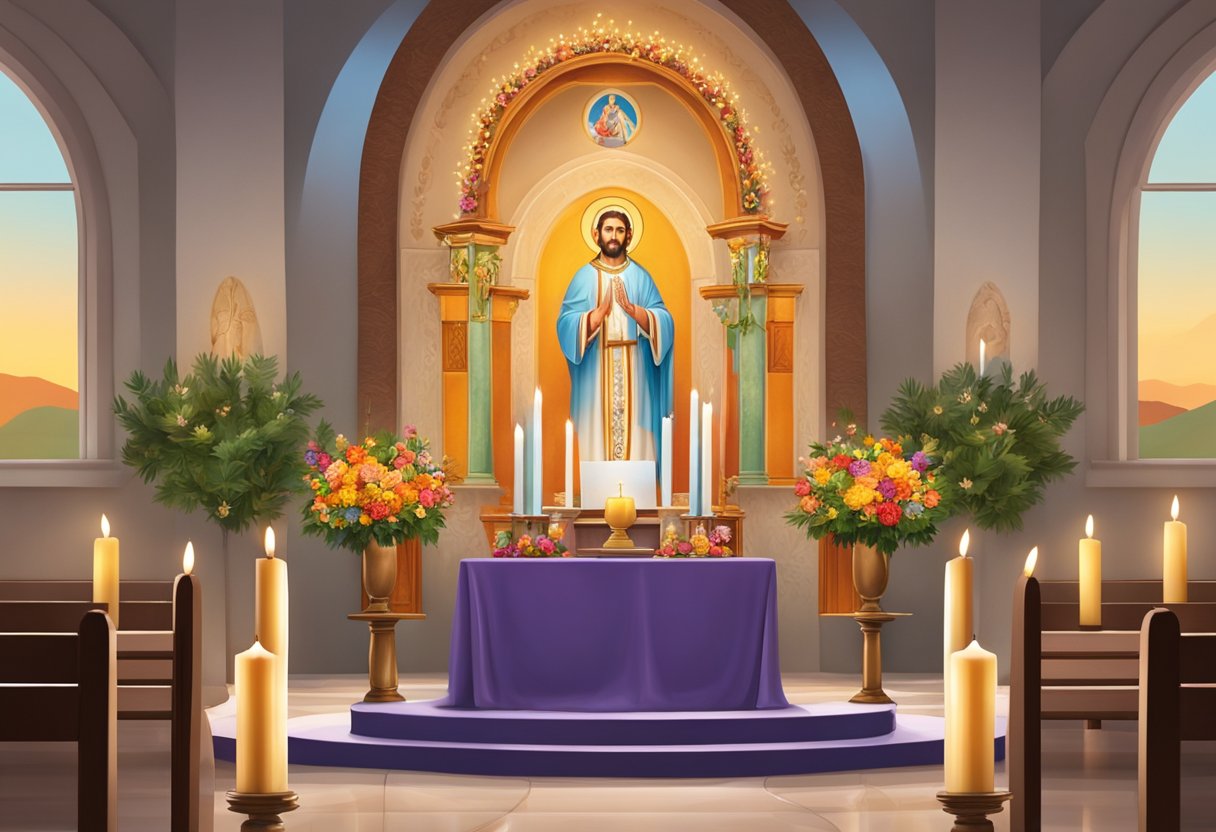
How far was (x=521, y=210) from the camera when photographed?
10.8 meters

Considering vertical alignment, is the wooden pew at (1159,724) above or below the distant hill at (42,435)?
below

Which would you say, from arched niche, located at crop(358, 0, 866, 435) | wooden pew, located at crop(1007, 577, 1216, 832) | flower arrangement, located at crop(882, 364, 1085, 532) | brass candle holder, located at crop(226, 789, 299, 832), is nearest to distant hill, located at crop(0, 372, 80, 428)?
arched niche, located at crop(358, 0, 866, 435)

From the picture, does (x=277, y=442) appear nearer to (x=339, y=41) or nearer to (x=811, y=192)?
(x=339, y=41)

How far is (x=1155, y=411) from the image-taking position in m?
10.4

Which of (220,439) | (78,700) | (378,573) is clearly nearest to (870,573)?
(378,573)

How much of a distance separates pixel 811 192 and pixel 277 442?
13.7 feet

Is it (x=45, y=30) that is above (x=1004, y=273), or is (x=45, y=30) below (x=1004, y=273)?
above

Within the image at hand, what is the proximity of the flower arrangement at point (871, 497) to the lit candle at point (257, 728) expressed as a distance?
215 inches

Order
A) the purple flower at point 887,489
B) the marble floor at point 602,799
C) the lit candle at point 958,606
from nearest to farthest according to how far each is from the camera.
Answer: the lit candle at point 958,606, the marble floor at point 602,799, the purple flower at point 887,489

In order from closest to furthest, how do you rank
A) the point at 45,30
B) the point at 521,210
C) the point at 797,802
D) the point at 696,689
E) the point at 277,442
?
the point at 797,802 < the point at 696,689 < the point at 277,442 < the point at 45,30 < the point at 521,210

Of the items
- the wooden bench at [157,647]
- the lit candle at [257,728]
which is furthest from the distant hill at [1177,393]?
the lit candle at [257,728]

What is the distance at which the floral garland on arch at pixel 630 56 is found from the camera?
1045 centimetres

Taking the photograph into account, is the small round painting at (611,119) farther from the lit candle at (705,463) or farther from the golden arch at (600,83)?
the lit candle at (705,463)

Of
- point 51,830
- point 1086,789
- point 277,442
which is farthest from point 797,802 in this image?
point 277,442
